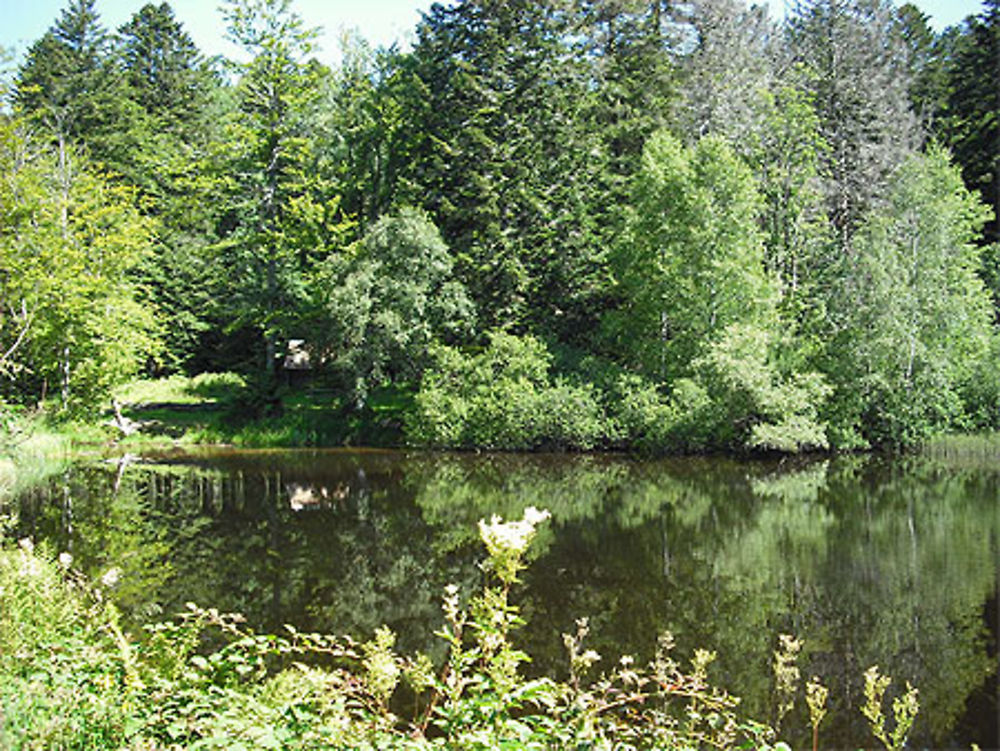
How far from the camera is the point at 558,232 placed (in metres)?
28.6

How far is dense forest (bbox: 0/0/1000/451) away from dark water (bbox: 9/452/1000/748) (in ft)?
16.0

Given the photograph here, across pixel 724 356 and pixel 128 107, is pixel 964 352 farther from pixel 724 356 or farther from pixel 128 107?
pixel 128 107

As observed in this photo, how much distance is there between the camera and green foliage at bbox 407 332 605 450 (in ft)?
80.5

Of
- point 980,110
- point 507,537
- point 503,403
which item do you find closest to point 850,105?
point 980,110

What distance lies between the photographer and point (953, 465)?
20.1 metres

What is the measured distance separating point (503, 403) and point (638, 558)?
543 inches

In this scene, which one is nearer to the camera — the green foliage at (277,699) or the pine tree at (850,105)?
the green foliage at (277,699)

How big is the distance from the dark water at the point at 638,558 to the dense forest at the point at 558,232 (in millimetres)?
4879

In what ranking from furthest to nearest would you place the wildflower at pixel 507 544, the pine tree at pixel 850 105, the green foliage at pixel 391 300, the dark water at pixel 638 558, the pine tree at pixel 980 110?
the pine tree at pixel 980 110
the pine tree at pixel 850 105
the green foliage at pixel 391 300
the dark water at pixel 638 558
the wildflower at pixel 507 544

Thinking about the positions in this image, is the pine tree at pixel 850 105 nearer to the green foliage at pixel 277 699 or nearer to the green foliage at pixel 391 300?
the green foliage at pixel 391 300

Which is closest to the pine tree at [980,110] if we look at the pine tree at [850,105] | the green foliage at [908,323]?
the pine tree at [850,105]

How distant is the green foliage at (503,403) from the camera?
24531 mm

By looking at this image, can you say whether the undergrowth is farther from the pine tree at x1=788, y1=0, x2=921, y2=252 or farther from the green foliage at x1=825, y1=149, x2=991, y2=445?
the pine tree at x1=788, y1=0, x2=921, y2=252

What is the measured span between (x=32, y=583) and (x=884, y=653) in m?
7.50
